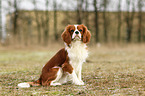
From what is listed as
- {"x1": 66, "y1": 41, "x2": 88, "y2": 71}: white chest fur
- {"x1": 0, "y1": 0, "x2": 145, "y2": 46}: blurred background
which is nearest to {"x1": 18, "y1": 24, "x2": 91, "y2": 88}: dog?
{"x1": 66, "y1": 41, "x2": 88, "y2": 71}: white chest fur

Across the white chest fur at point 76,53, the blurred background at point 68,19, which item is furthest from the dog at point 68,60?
the blurred background at point 68,19

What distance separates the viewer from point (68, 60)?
6305mm

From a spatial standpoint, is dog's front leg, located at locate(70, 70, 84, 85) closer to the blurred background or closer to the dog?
the dog

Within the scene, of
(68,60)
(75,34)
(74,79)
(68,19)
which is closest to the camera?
(75,34)

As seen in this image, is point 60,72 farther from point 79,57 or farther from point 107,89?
point 107,89

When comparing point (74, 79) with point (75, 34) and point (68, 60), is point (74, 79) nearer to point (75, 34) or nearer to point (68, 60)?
point (68, 60)

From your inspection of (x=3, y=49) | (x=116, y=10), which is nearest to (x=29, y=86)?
(x=3, y=49)

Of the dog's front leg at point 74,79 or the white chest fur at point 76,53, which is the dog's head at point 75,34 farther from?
the dog's front leg at point 74,79

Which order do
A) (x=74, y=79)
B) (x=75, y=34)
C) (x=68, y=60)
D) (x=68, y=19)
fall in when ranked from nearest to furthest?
1. (x=75, y=34)
2. (x=68, y=60)
3. (x=74, y=79)
4. (x=68, y=19)

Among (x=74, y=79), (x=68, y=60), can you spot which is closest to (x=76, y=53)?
(x=68, y=60)

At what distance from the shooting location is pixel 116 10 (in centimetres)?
3850

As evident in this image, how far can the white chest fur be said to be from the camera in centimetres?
630

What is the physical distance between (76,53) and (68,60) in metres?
0.33

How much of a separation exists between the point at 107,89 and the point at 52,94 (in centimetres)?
161
